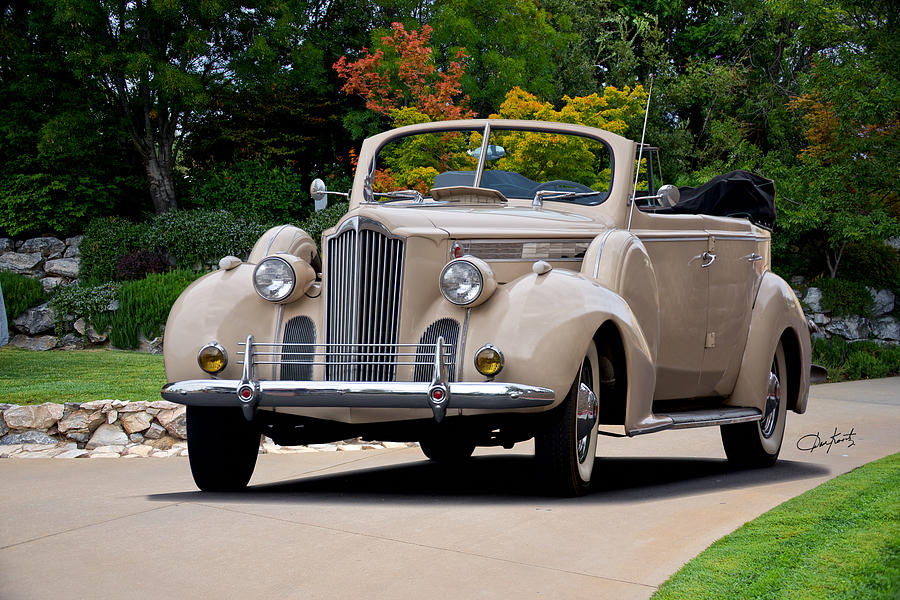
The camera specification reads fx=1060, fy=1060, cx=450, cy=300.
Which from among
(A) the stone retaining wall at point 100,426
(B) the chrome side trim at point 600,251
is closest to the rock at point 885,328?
(A) the stone retaining wall at point 100,426

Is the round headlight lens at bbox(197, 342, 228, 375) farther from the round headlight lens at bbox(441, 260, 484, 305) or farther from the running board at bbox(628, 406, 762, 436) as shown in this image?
the running board at bbox(628, 406, 762, 436)

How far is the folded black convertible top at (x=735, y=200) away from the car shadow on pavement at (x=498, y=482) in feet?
6.58

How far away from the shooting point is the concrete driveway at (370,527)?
384 centimetres

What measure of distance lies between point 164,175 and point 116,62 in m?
2.53

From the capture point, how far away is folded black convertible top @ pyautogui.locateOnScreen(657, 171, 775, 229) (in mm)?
8594

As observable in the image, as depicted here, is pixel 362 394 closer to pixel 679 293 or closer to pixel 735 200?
pixel 679 293

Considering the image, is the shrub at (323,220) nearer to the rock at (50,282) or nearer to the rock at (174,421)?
the rock at (50,282)

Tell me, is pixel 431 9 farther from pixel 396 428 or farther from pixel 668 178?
pixel 396 428

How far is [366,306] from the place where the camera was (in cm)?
566


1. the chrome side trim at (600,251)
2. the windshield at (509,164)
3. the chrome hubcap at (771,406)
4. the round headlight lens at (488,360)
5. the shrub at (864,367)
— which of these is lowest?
the shrub at (864,367)

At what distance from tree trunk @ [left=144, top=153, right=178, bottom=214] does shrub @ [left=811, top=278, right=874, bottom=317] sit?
1276cm

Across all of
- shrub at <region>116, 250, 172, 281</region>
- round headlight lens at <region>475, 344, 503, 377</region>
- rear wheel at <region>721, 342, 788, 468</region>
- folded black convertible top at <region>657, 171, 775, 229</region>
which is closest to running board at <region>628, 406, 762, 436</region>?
rear wheel at <region>721, 342, 788, 468</region>

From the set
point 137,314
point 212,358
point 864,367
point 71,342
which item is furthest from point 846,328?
point 212,358

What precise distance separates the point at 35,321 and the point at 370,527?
15.4m
